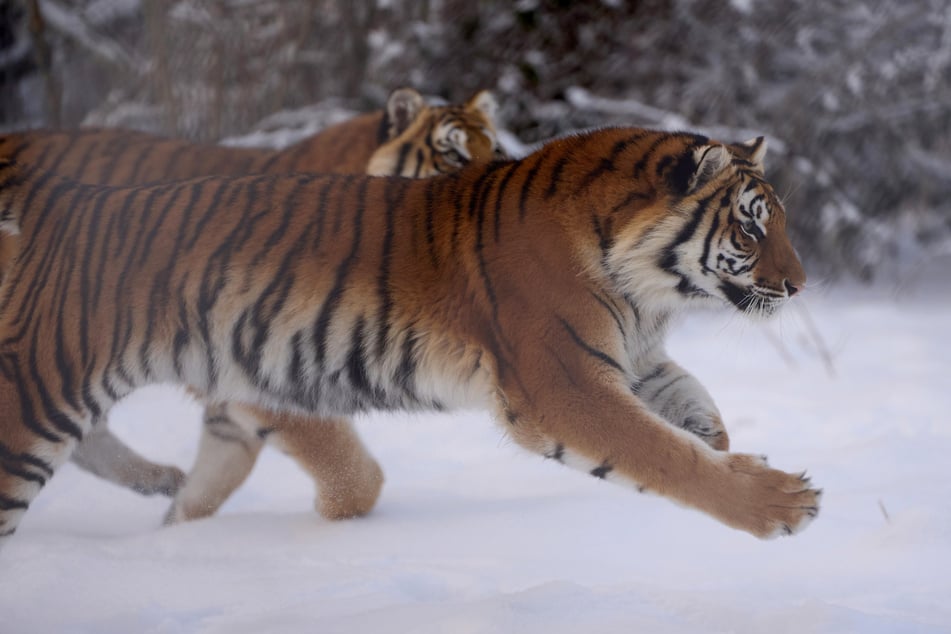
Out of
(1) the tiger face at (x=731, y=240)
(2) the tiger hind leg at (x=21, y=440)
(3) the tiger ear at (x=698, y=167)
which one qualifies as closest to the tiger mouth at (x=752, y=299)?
(1) the tiger face at (x=731, y=240)

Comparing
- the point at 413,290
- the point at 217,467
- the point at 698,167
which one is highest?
the point at 698,167

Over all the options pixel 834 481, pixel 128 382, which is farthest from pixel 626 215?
pixel 834 481

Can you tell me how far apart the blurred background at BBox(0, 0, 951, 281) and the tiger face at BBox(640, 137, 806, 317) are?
4890 mm

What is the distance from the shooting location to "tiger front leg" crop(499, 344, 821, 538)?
2.32 metres

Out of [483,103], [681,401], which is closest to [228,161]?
[483,103]

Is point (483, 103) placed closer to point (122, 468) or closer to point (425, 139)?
point (425, 139)

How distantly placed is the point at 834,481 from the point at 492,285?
6.03 ft

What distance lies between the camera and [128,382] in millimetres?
2844

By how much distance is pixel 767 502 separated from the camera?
231 centimetres

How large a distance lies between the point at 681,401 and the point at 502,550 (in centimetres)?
71

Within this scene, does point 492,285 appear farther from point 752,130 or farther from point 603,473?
point 752,130

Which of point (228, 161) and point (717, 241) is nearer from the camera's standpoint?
point (717, 241)

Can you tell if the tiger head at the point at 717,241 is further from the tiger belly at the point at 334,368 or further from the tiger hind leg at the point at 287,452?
the tiger hind leg at the point at 287,452

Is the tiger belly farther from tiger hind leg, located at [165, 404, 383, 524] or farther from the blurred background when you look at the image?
the blurred background
